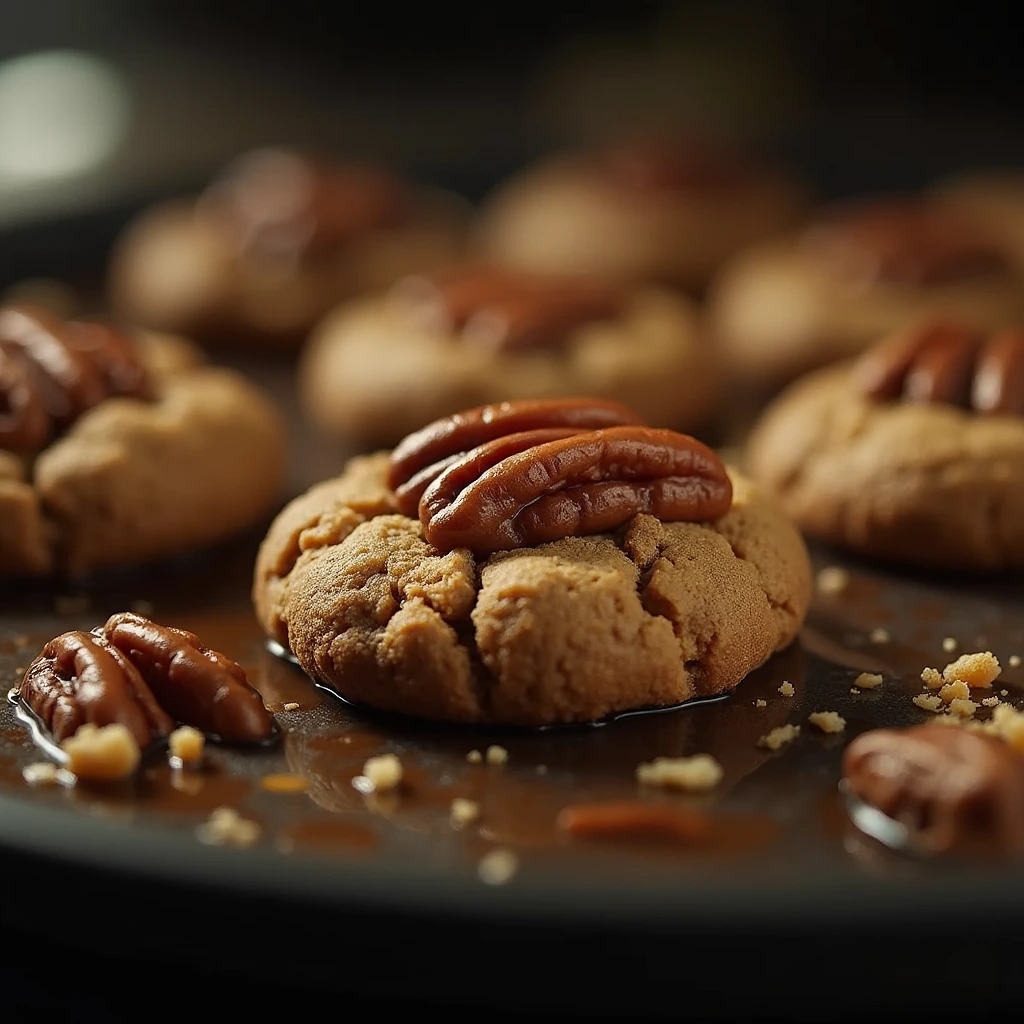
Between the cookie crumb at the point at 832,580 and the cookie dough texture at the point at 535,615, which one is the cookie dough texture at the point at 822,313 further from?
the cookie dough texture at the point at 535,615

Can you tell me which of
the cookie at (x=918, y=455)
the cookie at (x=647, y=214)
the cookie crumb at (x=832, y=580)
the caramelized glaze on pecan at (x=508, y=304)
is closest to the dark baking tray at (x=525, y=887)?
the cookie crumb at (x=832, y=580)

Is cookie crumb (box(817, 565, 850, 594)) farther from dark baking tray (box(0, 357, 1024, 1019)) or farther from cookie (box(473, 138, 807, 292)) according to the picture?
cookie (box(473, 138, 807, 292))

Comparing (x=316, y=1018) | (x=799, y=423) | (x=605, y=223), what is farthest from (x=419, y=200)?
(x=316, y=1018)

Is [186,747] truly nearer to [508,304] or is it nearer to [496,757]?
[496,757]

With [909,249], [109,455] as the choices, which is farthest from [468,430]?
[909,249]

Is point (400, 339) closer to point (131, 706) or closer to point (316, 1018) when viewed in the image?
point (131, 706)
